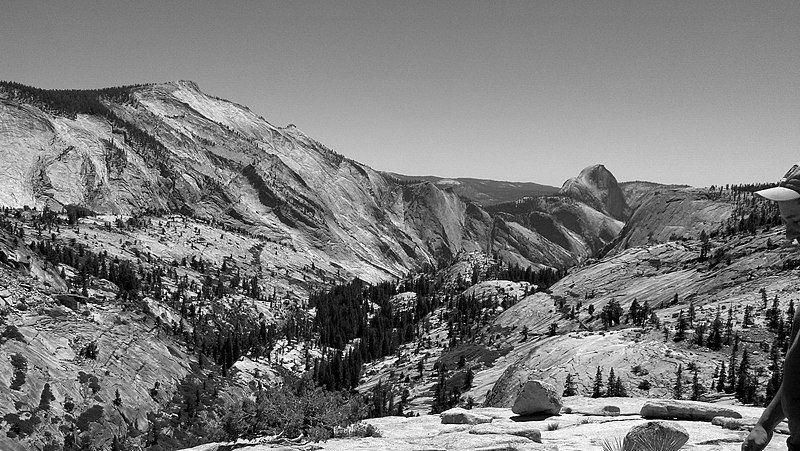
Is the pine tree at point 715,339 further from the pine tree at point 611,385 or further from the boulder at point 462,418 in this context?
the boulder at point 462,418

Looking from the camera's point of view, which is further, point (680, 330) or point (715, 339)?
point (680, 330)

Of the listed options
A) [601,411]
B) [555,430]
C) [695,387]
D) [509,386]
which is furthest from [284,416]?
[695,387]

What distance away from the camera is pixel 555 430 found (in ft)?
66.1

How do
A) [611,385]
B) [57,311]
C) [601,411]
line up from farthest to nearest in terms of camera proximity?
[57,311]
[611,385]
[601,411]

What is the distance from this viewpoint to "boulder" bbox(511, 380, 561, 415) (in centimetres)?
2361

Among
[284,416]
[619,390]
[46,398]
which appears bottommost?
[46,398]

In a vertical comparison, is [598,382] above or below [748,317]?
below

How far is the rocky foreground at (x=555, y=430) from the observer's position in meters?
15.8

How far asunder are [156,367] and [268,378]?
152ft

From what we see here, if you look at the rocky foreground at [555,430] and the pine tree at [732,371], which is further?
the pine tree at [732,371]

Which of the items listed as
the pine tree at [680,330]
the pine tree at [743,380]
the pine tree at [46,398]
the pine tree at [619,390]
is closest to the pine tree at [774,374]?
the pine tree at [743,380]

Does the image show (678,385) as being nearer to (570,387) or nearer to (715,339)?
(570,387)

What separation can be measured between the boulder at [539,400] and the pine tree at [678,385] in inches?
1545

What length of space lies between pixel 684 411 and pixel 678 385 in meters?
45.8
